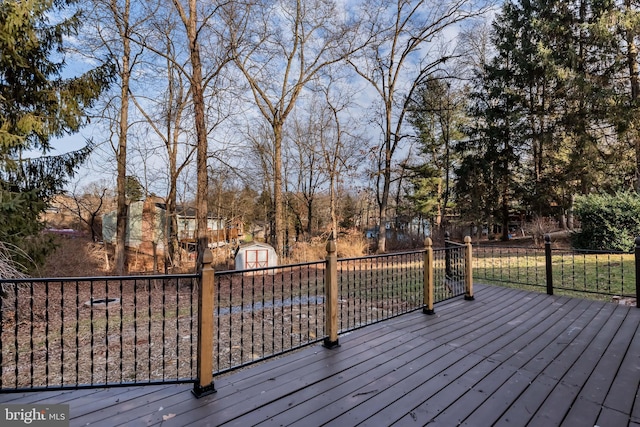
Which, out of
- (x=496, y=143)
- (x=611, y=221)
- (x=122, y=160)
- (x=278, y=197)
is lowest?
(x=611, y=221)

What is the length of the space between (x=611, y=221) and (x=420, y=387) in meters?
10.5

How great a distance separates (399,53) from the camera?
14.9m

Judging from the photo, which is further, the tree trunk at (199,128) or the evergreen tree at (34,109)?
the tree trunk at (199,128)

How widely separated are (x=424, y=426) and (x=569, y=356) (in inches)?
77.5

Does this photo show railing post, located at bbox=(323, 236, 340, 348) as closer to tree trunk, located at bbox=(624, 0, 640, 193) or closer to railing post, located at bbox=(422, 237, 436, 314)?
railing post, located at bbox=(422, 237, 436, 314)

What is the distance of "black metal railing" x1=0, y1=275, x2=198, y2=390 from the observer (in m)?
2.41

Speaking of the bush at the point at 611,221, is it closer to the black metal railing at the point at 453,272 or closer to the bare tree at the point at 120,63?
the black metal railing at the point at 453,272

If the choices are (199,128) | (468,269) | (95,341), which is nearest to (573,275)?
(468,269)

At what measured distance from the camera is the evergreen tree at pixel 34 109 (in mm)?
4719

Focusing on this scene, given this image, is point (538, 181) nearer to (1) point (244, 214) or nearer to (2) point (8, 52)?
(1) point (244, 214)

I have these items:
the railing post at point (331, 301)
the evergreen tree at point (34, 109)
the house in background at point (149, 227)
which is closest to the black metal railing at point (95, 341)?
the evergreen tree at point (34, 109)

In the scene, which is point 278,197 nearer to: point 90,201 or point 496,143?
point 90,201

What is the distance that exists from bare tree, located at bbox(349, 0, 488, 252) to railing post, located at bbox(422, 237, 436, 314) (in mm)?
10255

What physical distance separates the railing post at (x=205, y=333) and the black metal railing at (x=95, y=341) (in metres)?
0.10
